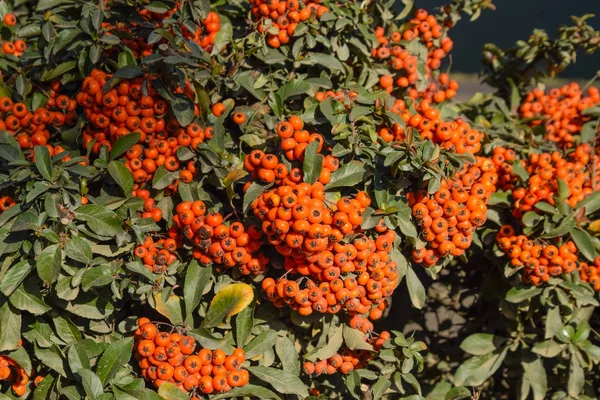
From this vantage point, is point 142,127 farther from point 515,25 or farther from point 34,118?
point 515,25

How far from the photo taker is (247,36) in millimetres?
2857

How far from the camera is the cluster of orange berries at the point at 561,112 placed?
3508 mm

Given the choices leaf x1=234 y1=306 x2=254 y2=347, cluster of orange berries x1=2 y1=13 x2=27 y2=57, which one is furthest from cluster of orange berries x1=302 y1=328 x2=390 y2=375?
cluster of orange berries x1=2 y1=13 x2=27 y2=57

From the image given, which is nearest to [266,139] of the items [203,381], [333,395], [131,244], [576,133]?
[131,244]

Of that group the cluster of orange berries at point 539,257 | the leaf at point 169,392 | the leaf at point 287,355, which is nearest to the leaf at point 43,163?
the leaf at point 169,392

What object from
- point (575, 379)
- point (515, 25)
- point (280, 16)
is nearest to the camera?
point (280, 16)

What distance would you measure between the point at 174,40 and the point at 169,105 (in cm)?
27

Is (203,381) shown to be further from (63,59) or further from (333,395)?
(63,59)

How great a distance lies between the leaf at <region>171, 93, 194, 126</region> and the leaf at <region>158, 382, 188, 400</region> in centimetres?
102

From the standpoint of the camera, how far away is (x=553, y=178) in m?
3.07

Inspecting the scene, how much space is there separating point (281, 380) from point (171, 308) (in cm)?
53

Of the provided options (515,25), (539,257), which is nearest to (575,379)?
(539,257)

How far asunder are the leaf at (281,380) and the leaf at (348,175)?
0.79m

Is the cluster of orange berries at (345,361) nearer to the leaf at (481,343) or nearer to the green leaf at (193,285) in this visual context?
the green leaf at (193,285)
